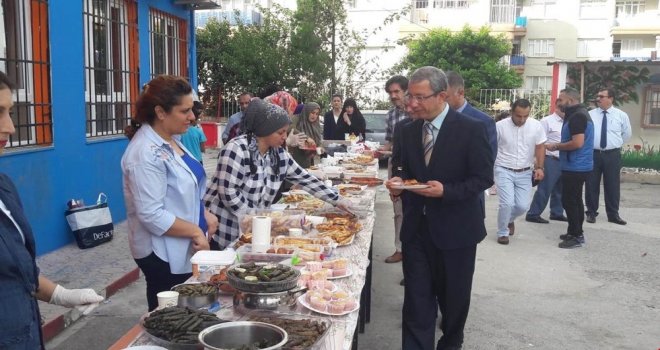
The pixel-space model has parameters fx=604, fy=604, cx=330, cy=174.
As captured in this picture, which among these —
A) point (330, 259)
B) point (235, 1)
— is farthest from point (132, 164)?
point (235, 1)

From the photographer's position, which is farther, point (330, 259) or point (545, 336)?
point (545, 336)

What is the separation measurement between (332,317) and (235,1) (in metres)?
35.0

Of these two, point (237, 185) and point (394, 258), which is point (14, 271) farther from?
point (394, 258)

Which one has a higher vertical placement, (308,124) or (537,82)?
(537,82)

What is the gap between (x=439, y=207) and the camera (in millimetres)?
3803

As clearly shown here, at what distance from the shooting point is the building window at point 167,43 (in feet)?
31.2

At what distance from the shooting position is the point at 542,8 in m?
38.2

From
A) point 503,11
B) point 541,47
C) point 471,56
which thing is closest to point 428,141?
point 471,56

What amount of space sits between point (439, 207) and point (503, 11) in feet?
122

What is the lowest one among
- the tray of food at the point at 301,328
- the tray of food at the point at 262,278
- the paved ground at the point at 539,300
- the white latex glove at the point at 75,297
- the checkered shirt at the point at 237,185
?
the paved ground at the point at 539,300

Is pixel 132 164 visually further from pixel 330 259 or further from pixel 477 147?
pixel 477 147

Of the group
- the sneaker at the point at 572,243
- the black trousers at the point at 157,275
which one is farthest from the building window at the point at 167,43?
the black trousers at the point at 157,275

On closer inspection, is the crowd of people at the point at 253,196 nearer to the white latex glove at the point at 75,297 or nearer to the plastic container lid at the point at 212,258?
the white latex glove at the point at 75,297

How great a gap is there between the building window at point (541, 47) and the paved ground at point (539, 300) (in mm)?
31657
